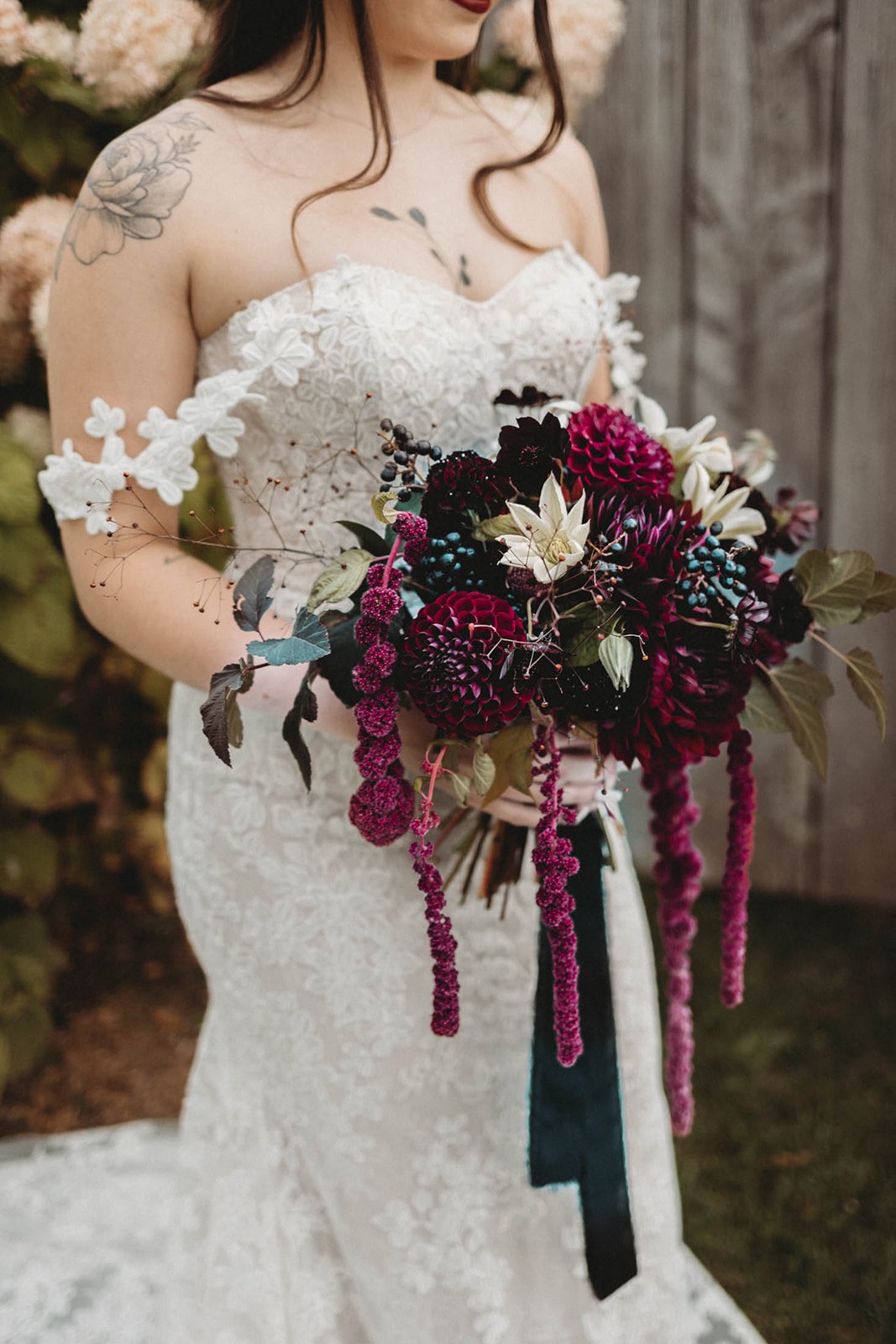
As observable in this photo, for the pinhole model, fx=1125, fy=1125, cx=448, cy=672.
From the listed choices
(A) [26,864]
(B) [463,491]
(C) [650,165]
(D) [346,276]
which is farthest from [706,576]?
(C) [650,165]

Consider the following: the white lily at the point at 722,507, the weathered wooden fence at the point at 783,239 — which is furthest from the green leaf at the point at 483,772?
the weathered wooden fence at the point at 783,239

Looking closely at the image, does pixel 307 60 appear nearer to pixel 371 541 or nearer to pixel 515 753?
pixel 371 541

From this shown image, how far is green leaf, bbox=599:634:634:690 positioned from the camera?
39.6 inches

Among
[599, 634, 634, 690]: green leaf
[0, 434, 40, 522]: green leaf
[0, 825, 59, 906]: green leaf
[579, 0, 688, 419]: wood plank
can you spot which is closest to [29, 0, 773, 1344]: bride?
[599, 634, 634, 690]: green leaf

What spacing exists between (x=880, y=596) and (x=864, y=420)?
179cm

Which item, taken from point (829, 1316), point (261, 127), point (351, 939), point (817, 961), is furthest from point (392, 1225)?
point (817, 961)

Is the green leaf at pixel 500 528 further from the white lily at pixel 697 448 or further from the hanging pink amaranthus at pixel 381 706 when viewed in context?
the white lily at pixel 697 448

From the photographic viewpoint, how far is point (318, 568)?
1425 millimetres

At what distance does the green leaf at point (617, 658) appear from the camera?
1.00 metres

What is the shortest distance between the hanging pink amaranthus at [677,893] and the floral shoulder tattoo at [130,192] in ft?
2.83

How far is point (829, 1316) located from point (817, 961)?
107 cm

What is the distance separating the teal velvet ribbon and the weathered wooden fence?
5.88 ft

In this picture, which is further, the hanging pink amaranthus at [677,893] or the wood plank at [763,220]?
the wood plank at [763,220]

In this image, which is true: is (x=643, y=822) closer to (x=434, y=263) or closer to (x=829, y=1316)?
(x=829, y=1316)
